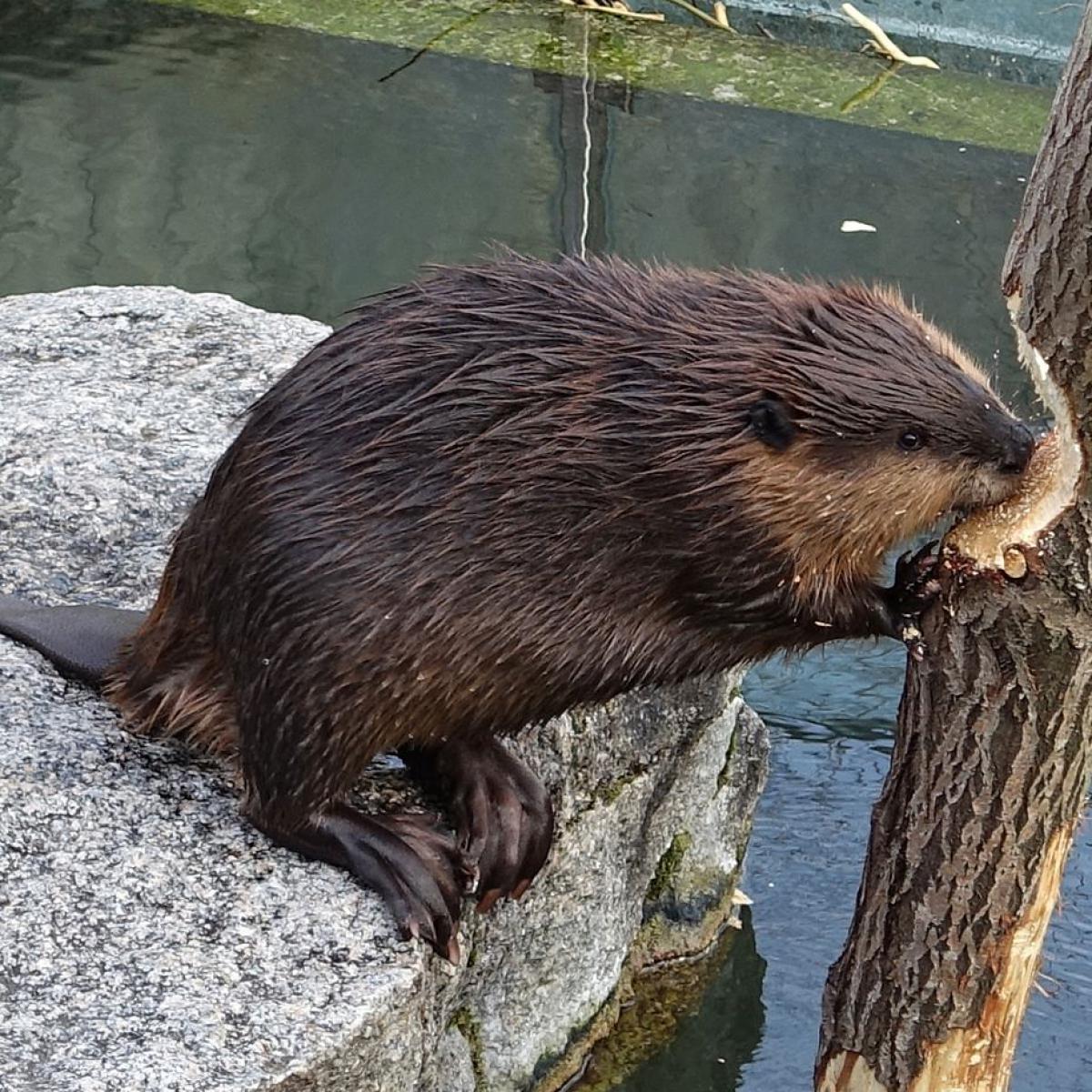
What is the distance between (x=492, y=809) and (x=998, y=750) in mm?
685

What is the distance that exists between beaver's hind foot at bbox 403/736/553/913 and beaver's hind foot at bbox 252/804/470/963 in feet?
0.27

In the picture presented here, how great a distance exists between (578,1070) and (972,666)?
1209mm

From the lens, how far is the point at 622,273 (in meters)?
2.28

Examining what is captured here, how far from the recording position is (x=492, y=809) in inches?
95.3

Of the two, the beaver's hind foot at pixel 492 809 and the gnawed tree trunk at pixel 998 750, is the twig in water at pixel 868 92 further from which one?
the gnawed tree trunk at pixel 998 750

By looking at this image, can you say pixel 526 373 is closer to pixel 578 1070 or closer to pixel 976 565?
pixel 976 565

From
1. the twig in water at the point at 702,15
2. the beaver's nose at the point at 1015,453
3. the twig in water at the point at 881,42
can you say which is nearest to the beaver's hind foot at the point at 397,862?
the beaver's nose at the point at 1015,453

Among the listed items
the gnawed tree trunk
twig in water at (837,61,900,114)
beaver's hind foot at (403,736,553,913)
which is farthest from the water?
the gnawed tree trunk

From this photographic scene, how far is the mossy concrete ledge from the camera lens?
204cm

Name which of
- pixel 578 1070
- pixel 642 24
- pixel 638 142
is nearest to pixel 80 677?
pixel 578 1070

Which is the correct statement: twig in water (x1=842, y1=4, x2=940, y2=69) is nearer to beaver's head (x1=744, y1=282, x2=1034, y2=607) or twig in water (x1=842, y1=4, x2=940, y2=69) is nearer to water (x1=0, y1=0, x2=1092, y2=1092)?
water (x1=0, y1=0, x2=1092, y2=1092)

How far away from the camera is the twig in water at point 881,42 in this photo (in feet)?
23.0

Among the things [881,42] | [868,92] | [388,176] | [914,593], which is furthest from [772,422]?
[881,42]

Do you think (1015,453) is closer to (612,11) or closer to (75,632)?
(75,632)
